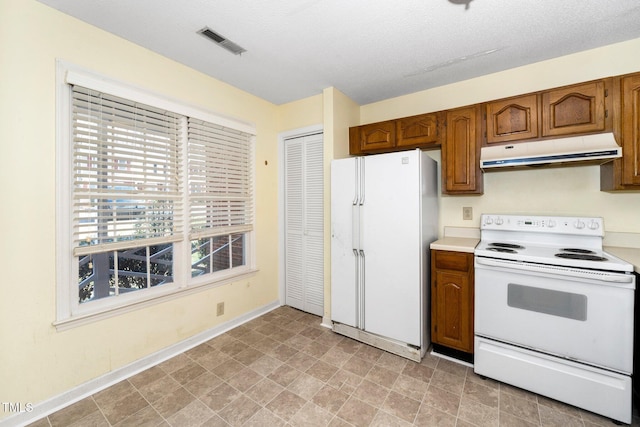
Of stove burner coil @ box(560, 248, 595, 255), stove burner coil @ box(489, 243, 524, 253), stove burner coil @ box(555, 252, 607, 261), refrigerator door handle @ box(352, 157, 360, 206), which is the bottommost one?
stove burner coil @ box(555, 252, 607, 261)

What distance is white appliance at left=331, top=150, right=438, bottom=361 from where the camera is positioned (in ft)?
7.36

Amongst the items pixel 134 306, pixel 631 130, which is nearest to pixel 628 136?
pixel 631 130

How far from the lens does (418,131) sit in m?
2.65

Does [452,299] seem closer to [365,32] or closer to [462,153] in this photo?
[462,153]

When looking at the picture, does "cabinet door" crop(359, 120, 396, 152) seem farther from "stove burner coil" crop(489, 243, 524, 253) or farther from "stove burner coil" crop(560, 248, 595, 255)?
"stove burner coil" crop(560, 248, 595, 255)

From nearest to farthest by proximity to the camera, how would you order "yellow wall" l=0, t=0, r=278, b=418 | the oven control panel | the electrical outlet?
"yellow wall" l=0, t=0, r=278, b=418
the oven control panel
the electrical outlet

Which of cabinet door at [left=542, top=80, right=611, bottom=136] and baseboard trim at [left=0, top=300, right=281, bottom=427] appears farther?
cabinet door at [left=542, top=80, right=611, bottom=136]

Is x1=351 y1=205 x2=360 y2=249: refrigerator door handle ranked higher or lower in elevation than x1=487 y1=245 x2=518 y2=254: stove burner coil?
higher

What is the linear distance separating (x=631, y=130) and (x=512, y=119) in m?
0.72

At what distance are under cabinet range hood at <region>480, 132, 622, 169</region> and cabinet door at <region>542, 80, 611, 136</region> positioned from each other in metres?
0.07

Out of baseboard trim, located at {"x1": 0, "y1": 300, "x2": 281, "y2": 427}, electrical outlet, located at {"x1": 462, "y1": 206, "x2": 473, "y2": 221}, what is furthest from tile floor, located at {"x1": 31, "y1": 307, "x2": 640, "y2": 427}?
electrical outlet, located at {"x1": 462, "y1": 206, "x2": 473, "y2": 221}

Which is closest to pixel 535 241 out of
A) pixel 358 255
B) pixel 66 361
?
pixel 358 255

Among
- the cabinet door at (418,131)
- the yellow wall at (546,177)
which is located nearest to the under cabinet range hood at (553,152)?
the yellow wall at (546,177)

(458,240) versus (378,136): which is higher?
(378,136)
